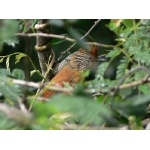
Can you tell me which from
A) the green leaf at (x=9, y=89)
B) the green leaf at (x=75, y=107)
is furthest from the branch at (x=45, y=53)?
the green leaf at (x=75, y=107)

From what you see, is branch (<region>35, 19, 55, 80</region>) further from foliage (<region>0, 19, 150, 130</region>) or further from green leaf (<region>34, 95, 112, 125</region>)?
green leaf (<region>34, 95, 112, 125</region>)

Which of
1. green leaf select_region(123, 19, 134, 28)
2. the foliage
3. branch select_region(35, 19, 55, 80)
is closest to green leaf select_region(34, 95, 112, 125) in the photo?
the foliage

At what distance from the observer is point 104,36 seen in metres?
2.50

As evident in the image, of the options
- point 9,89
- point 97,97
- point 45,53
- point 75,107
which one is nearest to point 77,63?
point 45,53

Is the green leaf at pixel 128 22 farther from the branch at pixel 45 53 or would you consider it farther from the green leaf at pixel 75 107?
the green leaf at pixel 75 107

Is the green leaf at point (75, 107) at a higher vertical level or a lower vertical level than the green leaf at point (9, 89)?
higher

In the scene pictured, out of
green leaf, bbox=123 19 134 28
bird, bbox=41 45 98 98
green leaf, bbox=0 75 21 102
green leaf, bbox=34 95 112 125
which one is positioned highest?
green leaf, bbox=123 19 134 28

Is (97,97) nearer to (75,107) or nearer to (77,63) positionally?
(75,107)

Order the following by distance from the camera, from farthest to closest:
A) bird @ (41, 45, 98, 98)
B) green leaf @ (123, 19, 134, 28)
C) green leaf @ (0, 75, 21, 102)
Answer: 1. bird @ (41, 45, 98, 98)
2. green leaf @ (123, 19, 134, 28)
3. green leaf @ (0, 75, 21, 102)

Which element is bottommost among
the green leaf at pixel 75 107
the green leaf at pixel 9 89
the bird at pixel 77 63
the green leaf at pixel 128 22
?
the bird at pixel 77 63

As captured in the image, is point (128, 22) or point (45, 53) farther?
point (45, 53)
